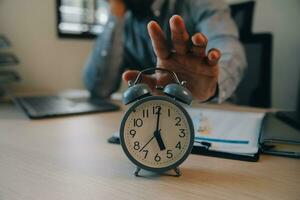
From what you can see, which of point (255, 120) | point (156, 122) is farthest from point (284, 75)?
point (156, 122)

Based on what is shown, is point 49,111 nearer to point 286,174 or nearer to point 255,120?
point 255,120

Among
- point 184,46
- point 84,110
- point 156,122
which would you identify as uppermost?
point 184,46

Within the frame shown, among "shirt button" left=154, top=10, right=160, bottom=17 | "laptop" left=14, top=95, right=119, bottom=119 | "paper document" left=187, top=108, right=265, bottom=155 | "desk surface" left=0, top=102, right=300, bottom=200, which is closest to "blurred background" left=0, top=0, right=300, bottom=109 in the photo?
"laptop" left=14, top=95, right=119, bottom=119

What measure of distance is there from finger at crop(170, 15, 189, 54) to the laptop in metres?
0.49

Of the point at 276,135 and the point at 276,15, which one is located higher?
the point at 276,15

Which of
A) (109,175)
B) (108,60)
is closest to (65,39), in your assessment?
(108,60)

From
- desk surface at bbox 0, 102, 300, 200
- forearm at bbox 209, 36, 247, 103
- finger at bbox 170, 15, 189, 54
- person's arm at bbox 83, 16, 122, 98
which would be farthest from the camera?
person's arm at bbox 83, 16, 122, 98

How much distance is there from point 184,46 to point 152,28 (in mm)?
75

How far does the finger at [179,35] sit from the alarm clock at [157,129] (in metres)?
0.12

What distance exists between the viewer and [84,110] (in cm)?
104

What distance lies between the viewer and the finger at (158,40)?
Result: 590 mm

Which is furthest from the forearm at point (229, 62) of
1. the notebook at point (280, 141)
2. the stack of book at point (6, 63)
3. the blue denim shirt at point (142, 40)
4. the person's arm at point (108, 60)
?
the stack of book at point (6, 63)

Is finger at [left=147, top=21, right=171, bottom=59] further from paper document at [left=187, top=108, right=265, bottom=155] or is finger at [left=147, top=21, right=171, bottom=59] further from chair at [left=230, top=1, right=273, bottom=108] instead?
chair at [left=230, top=1, right=273, bottom=108]

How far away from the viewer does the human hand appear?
0.59 m
